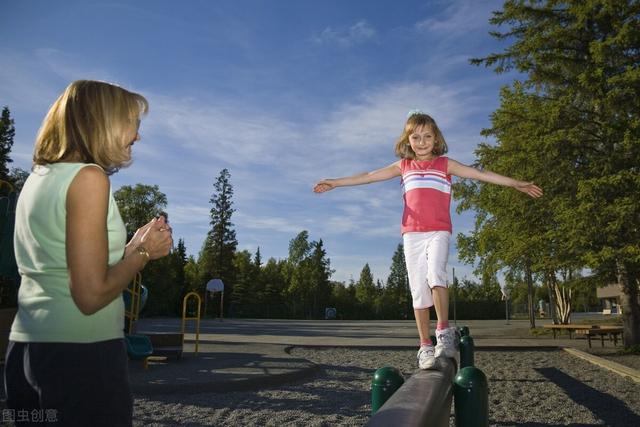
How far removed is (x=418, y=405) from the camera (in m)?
2.11

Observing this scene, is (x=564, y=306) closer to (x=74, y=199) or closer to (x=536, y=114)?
(x=536, y=114)

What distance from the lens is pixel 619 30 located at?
14086 millimetres

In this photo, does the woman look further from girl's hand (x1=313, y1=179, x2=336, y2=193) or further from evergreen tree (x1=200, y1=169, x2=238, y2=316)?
evergreen tree (x1=200, y1=169, x2=238, y2=316)

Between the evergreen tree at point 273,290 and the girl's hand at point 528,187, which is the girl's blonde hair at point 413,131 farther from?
the evergreen tree at point 273,290

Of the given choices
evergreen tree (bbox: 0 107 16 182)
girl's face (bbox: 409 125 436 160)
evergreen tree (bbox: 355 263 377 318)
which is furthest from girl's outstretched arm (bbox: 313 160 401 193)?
evergreen tree (bbox: 355 263 377 318)

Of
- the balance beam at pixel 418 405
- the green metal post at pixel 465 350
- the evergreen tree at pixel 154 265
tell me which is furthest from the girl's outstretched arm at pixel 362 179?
the evergreen tree at pixel 154 265

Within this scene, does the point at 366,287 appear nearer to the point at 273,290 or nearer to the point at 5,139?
the point at 273,290

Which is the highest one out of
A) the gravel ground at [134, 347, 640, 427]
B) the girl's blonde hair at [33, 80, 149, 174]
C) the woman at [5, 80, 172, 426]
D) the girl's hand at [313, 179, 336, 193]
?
the girl's hand at [313, 179, 336, 193]

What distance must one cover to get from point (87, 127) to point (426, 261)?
261cm

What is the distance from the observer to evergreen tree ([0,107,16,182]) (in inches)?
1479

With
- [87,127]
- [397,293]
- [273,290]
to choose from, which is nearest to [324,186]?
[87,127]

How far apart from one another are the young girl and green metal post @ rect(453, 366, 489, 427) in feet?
1.24

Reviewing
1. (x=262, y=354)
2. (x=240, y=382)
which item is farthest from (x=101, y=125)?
(x=262, y=354)

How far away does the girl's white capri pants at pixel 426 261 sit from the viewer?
3.56m
